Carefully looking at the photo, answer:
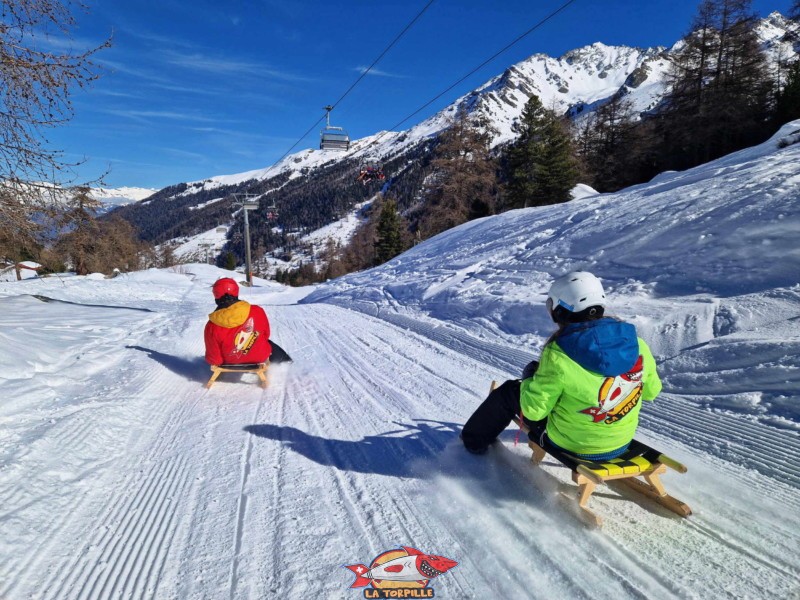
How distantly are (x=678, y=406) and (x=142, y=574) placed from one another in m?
4.56

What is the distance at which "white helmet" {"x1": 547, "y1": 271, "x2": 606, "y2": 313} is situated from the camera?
2590mm

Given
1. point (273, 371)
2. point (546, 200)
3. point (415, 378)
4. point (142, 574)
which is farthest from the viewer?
point (546, 200)

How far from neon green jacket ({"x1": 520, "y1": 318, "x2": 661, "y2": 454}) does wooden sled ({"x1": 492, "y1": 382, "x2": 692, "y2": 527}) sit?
0.31ft

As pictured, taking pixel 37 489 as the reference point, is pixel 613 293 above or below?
above

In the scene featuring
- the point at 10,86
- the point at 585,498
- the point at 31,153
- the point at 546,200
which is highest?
the point at 546,200

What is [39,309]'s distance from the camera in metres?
10.5

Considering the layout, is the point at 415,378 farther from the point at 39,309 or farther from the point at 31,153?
the point at 39,309

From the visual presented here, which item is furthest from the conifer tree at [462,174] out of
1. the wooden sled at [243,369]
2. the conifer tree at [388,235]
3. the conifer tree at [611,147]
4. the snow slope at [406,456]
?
the wooden sled at [243,369]

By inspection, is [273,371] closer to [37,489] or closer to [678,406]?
[37,489]

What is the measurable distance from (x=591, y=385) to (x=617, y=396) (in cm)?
22

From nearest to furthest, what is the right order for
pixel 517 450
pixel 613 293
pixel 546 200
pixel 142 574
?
pixel 142 574 → pixel 517 450 → pixel 613 293 → pixel 546 200

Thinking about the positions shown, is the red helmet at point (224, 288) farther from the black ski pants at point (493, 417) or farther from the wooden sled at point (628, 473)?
the wooden sled at point (628, 473)

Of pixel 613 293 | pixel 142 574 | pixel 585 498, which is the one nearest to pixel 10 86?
pixel 142 574

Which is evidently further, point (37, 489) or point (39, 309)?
point (39, 309)
